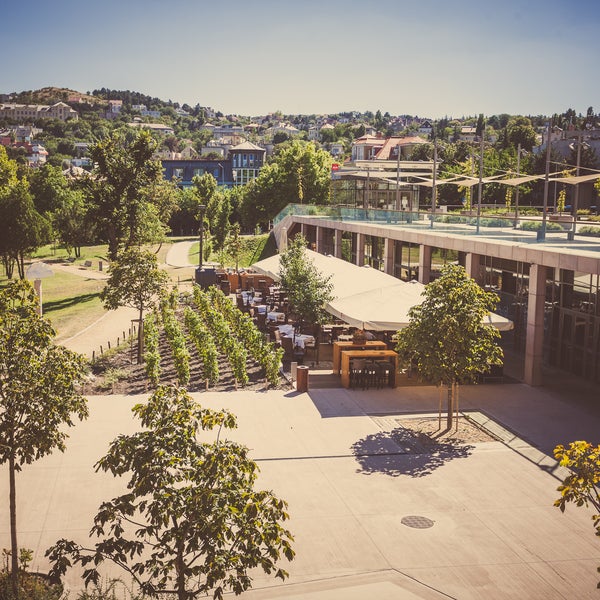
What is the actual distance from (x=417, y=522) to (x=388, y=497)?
1.06m

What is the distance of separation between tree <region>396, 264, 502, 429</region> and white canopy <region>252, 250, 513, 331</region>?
2.53 metres

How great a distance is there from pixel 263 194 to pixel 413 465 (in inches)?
2228

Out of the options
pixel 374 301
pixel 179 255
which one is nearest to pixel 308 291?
pixel 374 301

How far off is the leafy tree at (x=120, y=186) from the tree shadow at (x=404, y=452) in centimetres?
2724

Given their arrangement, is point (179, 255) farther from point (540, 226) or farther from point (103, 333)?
point (540, 226)

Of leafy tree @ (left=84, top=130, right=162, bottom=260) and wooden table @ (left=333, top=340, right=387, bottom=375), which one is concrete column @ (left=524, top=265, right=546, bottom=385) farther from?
leafy tree @ (left=84, top=130, right=162, bottom=260)

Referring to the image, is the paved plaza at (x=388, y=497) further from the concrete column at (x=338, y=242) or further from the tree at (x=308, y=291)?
the concrete column at (x=338, y=242)

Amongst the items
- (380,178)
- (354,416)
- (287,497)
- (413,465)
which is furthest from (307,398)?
(380,178)

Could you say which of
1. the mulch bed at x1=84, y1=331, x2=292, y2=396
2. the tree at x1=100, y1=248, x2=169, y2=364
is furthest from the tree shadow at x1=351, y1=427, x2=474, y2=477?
the tree at x1=100, y1=248, x2=169, y2=364

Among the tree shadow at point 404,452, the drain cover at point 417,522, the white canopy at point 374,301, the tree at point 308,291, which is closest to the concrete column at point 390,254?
the white canopy at point 374,301

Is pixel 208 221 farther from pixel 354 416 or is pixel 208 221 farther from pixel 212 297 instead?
pixel 354 416

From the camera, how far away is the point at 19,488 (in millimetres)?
13141

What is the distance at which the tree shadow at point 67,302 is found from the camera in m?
37.3

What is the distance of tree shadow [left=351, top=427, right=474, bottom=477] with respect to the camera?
1436cm
